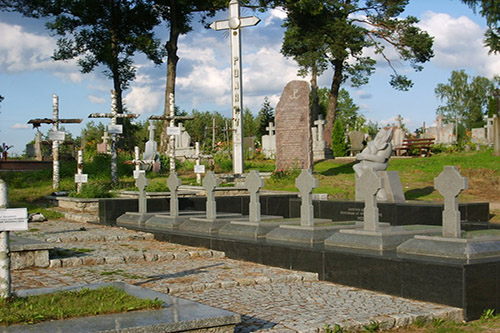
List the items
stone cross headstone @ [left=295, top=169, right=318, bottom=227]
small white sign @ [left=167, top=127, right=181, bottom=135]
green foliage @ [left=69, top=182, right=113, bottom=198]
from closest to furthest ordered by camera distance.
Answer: stone cross headstone @ [left=295, top=169, right=318, bottom=227] → green foliage @ [left=69, top=182, right=113, bottom=198] → small white sign @ [left=167, top=127, right=181, bottom=135]

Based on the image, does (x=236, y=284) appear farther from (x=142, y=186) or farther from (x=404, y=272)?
(x=142, y=186)

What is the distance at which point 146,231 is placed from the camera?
39.8 ft

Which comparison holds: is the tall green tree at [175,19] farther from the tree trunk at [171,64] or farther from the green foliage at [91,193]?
the green foliage at [91,193]

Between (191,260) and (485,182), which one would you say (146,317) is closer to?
(191,260)

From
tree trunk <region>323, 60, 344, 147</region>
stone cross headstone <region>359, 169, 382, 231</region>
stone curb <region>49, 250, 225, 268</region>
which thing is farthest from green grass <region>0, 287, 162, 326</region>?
tree trunk <region>323, 60, 344, 147</region>

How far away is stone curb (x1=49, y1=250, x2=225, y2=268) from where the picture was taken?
8.29 metres

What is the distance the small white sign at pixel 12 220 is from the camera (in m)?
5.26

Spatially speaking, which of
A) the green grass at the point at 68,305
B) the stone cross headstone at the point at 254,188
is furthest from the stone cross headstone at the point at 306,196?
the green grass at the point at 68,305

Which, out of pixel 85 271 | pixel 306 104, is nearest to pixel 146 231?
pixel 85 271

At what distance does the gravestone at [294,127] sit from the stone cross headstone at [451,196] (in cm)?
1248

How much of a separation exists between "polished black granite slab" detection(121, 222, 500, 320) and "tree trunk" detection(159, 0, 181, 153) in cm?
2191

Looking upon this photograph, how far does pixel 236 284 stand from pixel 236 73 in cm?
1330

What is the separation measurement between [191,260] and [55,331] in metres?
4.91

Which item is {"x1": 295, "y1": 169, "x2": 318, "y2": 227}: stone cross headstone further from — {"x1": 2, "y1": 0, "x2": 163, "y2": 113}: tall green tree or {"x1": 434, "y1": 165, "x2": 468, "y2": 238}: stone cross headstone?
{"x1": 2, "y1": 0, "x2": 163, "y2": 113}: tall green tree
